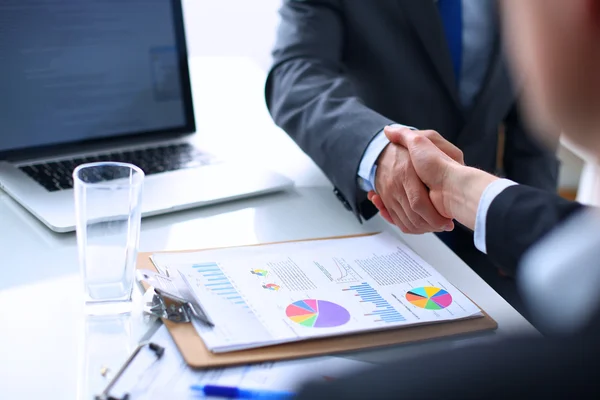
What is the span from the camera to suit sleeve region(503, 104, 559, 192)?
4.80 ft

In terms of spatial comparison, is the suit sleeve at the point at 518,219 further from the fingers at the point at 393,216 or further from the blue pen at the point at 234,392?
the blue pen at the point at 234,392

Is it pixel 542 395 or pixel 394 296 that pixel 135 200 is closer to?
pixel 394 296

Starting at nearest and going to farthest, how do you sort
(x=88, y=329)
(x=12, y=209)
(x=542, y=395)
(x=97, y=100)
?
(x=542, y=395), (x=88, y=329), (x=12, y=209), (x=97, y=100)

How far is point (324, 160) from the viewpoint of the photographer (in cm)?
113

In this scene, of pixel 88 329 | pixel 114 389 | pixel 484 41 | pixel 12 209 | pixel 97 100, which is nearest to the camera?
pixel 114 389

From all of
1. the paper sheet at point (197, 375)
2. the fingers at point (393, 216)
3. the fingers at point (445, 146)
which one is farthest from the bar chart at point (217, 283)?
the fingers at point (445, 146)

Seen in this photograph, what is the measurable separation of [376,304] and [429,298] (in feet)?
0.24

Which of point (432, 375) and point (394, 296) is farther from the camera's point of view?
point (394, 296)

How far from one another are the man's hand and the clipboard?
0.84 ft

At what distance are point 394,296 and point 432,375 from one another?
48cm

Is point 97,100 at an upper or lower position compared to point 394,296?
upper

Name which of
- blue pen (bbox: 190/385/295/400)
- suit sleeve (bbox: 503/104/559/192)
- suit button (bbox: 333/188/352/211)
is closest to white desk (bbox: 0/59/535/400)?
suit button (bbox: 333/188/352/211)

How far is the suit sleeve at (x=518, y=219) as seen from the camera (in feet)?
2.47

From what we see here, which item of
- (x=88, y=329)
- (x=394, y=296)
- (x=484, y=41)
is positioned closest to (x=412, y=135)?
(x=394, y=296)
